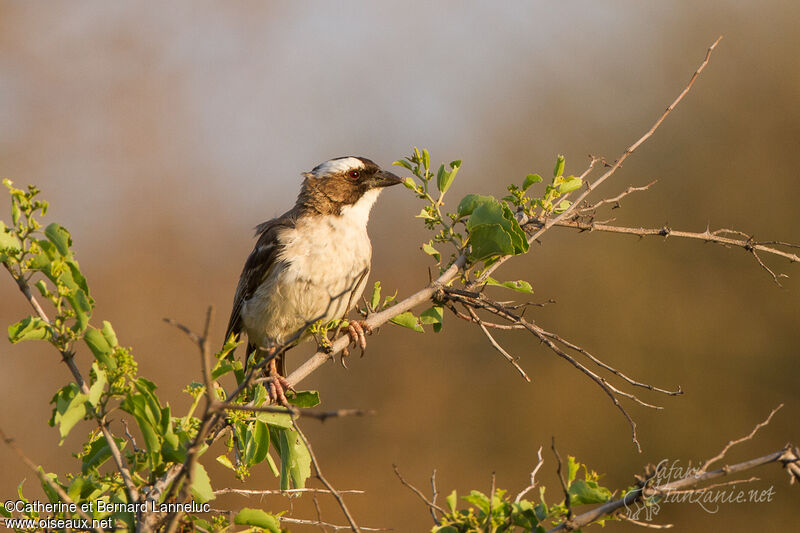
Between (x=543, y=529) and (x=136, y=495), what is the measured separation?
1254 mm

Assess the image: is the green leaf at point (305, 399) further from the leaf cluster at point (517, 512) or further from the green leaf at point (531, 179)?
the green leaf at point (531, 179)

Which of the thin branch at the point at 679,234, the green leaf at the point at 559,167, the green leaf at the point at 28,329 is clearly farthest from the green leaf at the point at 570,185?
the green leaf at the point at 28,329

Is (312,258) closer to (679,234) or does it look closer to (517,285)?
(517,285)

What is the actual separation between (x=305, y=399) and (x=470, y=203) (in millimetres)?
1091

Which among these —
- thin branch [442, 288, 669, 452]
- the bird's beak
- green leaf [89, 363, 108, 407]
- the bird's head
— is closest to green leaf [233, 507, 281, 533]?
green leaf [89, 363, 108, 407]

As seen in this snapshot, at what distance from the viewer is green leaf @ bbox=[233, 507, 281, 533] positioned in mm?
2395

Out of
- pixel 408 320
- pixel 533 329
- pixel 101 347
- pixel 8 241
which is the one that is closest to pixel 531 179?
pixel 533 329

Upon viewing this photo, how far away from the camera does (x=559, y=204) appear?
3.61 metres

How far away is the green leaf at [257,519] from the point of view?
2.39m

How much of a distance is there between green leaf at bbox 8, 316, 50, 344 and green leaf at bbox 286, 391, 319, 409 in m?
1.20

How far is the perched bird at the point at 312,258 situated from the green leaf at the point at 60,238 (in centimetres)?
230

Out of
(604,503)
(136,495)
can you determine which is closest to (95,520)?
(136,495)

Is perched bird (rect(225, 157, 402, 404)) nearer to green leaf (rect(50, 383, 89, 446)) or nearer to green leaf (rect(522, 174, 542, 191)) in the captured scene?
green leaf (rect(522, 174, 542, 191))

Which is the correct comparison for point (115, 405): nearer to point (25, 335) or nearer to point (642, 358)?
point (25, 335)
